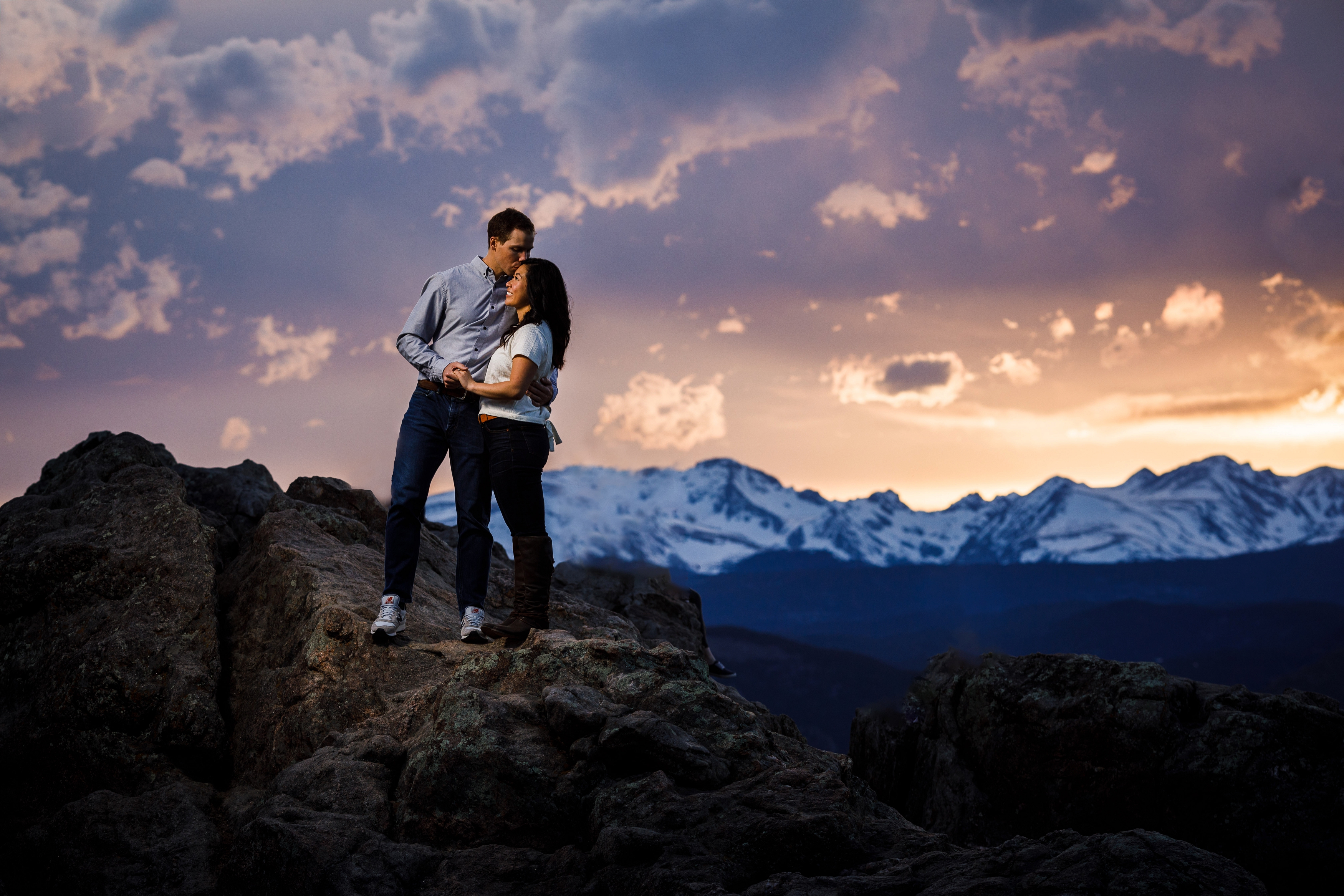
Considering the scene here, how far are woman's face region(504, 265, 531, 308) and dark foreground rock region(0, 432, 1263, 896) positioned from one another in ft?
11.2

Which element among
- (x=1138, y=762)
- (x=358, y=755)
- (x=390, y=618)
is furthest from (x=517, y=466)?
(x=1138, y=762)

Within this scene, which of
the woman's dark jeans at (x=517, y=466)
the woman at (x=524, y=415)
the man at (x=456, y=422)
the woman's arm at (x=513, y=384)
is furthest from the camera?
the man at (x=456, y=422)

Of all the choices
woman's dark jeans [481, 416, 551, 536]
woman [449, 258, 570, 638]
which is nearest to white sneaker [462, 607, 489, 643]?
woman [449, 258, 570, 638]

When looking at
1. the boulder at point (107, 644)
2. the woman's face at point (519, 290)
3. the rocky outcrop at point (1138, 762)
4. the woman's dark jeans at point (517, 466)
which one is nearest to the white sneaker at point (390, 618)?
the woman's dark jeans at point (517, 466)

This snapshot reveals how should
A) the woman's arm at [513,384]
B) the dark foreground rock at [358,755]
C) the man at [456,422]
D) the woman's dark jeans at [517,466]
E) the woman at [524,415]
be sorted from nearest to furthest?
the dark foreground rock at [358,755], the woman's arm at [513,384], the woman at [524,415], the woman's dark jeans at [517,466], the man at [456,422]

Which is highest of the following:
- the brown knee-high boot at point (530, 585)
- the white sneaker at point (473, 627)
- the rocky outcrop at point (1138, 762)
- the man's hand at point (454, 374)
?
the man's hand at point (454, 374)

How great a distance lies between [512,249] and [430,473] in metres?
2.61

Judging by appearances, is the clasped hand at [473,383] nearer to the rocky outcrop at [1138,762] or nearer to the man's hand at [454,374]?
the man's hand at [454,374]

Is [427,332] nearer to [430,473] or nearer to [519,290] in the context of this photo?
[519,290]

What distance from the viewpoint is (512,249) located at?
32.2 feet

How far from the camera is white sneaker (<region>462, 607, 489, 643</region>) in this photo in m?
9.83

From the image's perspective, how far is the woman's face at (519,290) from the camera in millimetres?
9203

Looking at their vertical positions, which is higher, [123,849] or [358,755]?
[358,755]

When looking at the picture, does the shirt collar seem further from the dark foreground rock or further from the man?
the dark foreground rock
